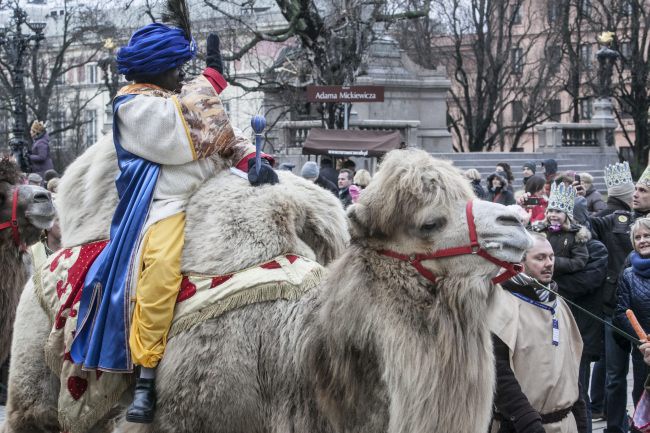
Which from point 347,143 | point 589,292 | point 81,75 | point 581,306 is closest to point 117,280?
point 589,292

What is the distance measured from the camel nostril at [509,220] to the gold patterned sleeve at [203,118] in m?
1.61

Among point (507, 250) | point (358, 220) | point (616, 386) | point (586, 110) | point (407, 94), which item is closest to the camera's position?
point (507, 250)

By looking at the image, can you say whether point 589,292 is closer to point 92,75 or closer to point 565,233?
point 565,233

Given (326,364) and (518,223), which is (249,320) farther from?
(518,223)

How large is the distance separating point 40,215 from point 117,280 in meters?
2.00

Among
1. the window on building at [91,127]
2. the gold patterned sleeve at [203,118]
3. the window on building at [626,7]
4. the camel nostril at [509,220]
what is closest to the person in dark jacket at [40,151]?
the gold patterned sleeve at [203,118]

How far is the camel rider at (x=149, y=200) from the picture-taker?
15.6 ft

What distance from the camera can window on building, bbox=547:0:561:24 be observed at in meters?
45.0

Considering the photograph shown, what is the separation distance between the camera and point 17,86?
1019 inches

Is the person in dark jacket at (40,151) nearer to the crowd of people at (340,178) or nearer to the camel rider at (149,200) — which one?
the crowd of people at (340,178)

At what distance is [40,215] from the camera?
6711 mm

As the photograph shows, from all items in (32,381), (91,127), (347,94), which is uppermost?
(347,94)

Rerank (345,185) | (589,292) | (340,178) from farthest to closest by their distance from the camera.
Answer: (340,178) < (345,185) < (589,292)

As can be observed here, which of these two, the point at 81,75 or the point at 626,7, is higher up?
the point at 626,7
